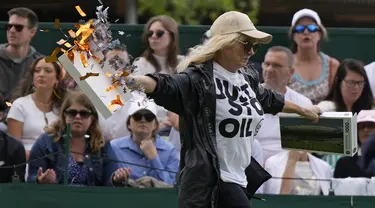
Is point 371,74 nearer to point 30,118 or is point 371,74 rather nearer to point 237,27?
point 30,118

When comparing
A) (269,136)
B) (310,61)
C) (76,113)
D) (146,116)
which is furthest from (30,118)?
(310,61)

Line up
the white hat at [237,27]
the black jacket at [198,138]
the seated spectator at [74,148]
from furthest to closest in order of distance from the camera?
the seated spectator at [74,148] < the white hat at [237,27] < the black jacket at [198,138]

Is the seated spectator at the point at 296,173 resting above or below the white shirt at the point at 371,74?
below

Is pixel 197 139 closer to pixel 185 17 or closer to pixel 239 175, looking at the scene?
pixel 239 175

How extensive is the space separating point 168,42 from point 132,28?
0.44 meters

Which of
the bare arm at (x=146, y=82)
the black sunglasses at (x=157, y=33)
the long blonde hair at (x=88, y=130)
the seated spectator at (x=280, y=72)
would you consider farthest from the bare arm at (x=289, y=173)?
the bare arm at (x=146, y=82)

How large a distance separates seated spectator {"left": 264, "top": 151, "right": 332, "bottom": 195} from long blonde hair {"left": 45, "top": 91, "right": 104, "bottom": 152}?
1.36 metres

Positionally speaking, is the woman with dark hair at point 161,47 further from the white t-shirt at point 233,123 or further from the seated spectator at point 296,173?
the white t-shirt at point 233,123

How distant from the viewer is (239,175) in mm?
6637

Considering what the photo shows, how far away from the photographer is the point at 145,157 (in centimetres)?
877

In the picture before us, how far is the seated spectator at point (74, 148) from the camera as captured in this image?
27.2 ft

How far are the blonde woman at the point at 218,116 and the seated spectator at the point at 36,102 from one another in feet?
8.45

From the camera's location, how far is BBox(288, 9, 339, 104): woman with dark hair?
9.72m

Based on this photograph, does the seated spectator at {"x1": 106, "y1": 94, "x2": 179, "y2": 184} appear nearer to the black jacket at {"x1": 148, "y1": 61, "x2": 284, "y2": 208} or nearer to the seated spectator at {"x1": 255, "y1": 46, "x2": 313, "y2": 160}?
the seated spectator at {"x1": 255, "y1": 46, "x2": 313, "y2": 160}
